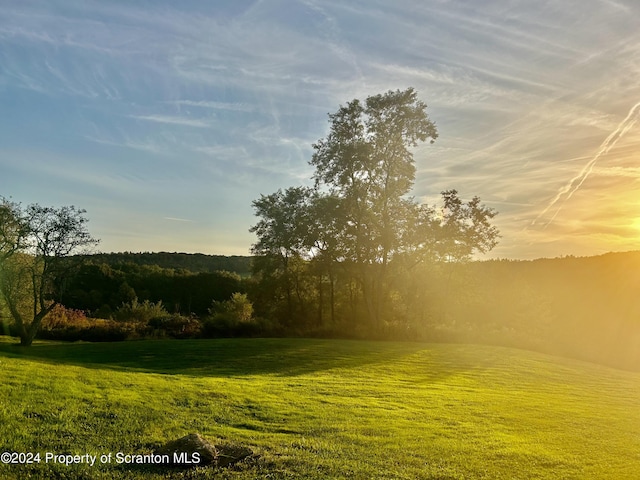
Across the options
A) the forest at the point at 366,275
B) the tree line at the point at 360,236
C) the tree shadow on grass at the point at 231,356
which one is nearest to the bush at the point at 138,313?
the forest at the point at 366,275

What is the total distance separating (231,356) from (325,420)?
12.9 meters

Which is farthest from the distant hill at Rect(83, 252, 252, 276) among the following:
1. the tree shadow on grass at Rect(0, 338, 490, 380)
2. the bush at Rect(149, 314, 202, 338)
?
the tree shadow on grass at Rect(0, 338, 490, 380)

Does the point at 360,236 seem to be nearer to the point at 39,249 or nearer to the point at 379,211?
the point at 379,211

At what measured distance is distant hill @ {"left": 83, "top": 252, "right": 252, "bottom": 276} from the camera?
91.2 metres

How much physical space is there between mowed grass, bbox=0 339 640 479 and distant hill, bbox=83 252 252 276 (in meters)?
73.6

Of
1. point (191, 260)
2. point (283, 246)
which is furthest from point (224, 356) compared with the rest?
point (191, 260)

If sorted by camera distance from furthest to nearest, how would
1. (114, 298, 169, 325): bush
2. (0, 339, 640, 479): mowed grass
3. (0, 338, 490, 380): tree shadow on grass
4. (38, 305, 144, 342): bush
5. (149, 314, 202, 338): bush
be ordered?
1. (114, 298, 169, 325): bush
2. (149, 314, 202, 338): bush
3. (38, 305, 144, 342): bush
4. (0, 338, 490, 380): tree shadow on grass
5. (0, 339, 640, 479): mowed grass

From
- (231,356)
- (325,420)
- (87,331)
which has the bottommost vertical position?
(325,420)

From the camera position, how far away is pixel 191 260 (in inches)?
A: 3868

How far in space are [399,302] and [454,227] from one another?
812cm

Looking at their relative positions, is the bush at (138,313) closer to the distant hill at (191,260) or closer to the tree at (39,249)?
the tree at (39,249)

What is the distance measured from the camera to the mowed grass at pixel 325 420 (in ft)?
Result: 25.4

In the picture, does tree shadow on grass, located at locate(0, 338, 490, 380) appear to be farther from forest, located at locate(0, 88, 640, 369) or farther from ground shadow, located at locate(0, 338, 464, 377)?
forest, located at locate(0, 88, 640, 369)

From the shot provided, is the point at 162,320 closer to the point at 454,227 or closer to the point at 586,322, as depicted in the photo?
the point at 454,227
